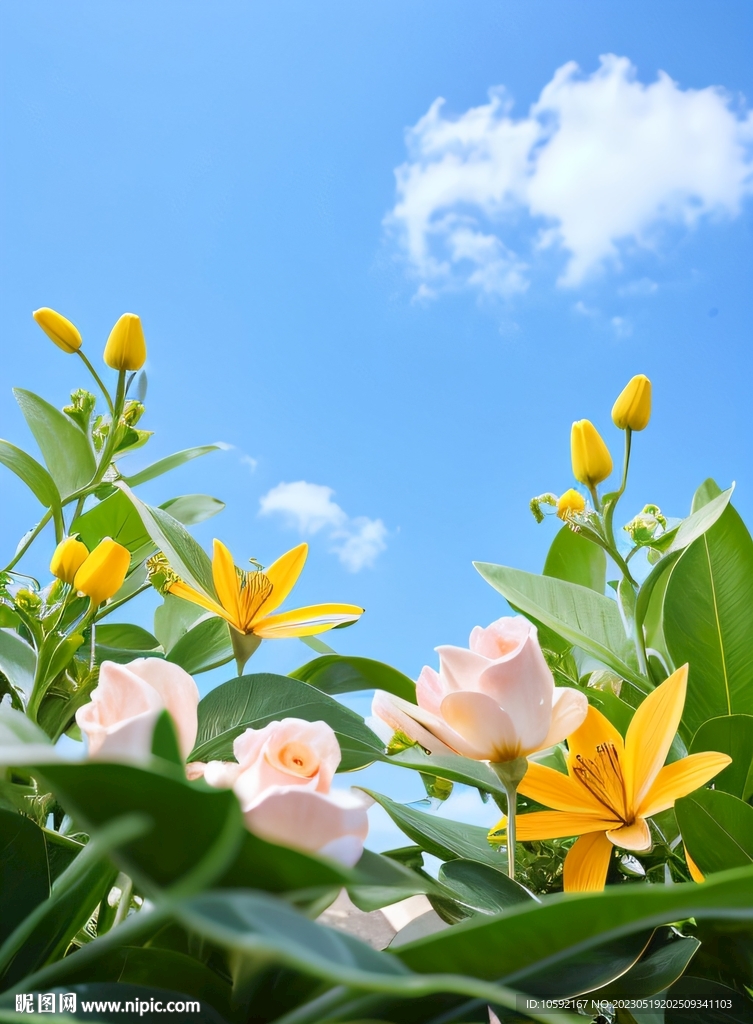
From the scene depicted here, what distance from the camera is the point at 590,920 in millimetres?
136

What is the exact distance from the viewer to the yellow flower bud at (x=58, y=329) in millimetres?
490

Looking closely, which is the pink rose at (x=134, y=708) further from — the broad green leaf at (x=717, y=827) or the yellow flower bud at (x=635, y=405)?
the yellow flower bud at (x=635, y=405)

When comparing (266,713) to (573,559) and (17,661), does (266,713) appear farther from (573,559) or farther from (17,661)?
(573,559)

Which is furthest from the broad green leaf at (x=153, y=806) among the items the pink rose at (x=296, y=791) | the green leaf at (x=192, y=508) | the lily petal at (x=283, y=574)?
the green leaf at (x=192, y=508)

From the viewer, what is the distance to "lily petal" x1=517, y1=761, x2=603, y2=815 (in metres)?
0.27

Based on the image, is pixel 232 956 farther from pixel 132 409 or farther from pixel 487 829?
pixel 132 409

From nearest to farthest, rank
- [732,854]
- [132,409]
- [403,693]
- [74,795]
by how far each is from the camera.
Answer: [74,795]
[732,854]
[403,693]
[132,409]

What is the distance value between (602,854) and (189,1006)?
0.16 metres

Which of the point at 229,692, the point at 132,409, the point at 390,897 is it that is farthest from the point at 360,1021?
the point at 132,409

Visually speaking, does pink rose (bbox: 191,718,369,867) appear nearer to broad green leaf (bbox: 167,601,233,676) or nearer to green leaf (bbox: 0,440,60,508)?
broad green leaf (bbox: 167,601,233,676)

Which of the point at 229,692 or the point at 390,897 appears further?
the point at 229,692

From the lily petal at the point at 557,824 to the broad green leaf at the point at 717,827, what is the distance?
0.03 meters

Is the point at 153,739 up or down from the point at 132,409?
down

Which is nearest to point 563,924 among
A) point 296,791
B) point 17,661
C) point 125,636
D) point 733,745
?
point 296,791
